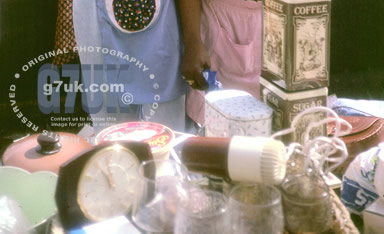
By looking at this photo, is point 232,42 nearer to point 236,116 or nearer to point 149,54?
point 149,54

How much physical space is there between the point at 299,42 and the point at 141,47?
37.0 inches

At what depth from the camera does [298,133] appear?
3.61 ft

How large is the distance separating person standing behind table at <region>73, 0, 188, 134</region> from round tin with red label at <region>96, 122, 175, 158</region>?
0.66 meters

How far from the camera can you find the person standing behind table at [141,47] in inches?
72.7

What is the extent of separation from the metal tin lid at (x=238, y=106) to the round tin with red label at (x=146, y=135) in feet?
0.46

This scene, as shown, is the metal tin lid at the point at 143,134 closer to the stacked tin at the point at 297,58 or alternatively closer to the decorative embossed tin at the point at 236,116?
the decorative embossed tin at the point at 236,116

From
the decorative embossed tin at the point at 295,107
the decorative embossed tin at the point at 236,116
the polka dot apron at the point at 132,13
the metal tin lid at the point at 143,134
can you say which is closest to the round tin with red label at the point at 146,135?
the metal tin lid at the point at 143,134

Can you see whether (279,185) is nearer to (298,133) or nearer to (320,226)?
(320,226)

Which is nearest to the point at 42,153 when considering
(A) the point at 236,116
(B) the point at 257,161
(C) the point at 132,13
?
(A) the point at 236,116

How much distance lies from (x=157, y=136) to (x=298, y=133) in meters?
0.34

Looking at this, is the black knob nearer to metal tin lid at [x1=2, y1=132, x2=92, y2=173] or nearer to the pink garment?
metal tin lid at [x1=2, y1=132, x2=92, y2=173]

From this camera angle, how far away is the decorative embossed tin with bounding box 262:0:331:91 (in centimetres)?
107

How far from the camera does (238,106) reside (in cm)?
112
